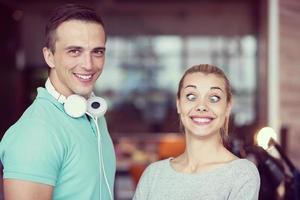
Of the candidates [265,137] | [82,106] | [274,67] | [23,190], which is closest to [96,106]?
[82,106]

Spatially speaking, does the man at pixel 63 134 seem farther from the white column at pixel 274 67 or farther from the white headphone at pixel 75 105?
the white column at pixel 274 67

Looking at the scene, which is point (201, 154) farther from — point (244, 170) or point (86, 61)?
point (86, 61)

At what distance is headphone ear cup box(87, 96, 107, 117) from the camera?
179 cm

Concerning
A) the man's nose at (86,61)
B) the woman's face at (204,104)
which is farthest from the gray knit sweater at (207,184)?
the man's nose at (86,61)

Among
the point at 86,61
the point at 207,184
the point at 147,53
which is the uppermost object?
the point at 147,53

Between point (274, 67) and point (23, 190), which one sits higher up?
point (274, 67)

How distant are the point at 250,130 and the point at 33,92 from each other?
5.29 meters

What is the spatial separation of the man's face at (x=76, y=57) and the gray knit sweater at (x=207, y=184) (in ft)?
1.12

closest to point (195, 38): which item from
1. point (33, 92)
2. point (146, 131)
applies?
point (146, 131)

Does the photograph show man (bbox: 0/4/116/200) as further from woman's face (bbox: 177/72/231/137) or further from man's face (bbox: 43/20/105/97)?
woman's face (bbox: 177/72/231/137)

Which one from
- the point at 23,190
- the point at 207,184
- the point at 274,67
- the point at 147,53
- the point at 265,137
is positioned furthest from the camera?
the point at 147,53

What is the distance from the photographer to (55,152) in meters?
1.55

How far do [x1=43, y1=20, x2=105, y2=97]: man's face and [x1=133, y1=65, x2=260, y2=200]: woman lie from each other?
0.27m

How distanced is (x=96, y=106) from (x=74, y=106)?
6.4 inches
